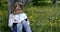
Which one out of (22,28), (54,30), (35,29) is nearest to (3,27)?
(35,29)

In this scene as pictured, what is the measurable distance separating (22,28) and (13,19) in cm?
30

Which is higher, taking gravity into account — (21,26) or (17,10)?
(17,10)

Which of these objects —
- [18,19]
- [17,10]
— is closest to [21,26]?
[18,19]

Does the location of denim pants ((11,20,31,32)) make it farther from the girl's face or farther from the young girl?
the girl's face

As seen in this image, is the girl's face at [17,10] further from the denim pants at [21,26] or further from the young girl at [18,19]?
the denim pants at [21,26]

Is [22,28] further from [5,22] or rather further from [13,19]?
[5,22]

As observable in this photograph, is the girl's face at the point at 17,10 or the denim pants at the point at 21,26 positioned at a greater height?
the girl's face at the point at 17,10

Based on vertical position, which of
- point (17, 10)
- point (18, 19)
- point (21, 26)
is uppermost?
point (17, 10)

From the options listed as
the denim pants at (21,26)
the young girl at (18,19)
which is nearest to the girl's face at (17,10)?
the young girl at (18,19)

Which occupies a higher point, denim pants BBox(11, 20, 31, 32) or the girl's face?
the girl's face

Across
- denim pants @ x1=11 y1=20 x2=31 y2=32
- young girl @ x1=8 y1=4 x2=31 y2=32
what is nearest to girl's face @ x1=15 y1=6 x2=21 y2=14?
young girl @ x1=8 y1=4 x2=31 y2=32

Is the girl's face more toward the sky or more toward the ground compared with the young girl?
more toward the sky

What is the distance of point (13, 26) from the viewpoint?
5785mm

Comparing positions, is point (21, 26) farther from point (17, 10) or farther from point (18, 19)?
point (17, 10)
